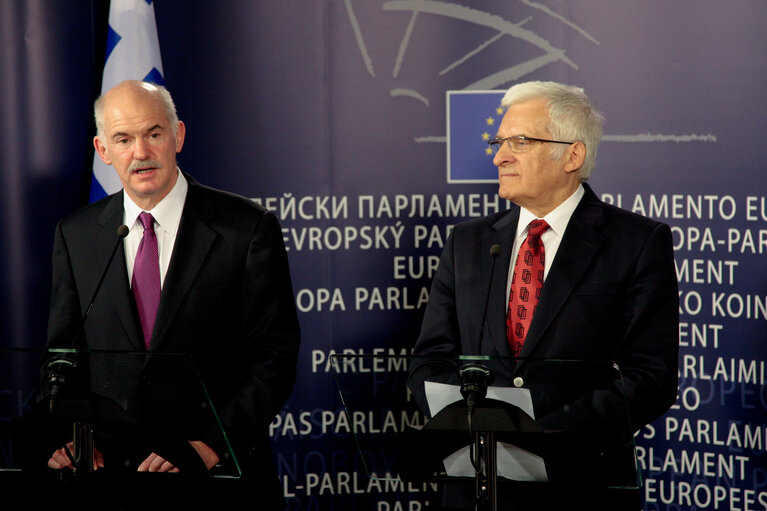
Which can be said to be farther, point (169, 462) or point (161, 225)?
point (161, 225)

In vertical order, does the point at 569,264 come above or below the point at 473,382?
above

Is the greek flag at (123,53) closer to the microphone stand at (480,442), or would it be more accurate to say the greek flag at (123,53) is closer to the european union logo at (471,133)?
the european union logo at (471,133)

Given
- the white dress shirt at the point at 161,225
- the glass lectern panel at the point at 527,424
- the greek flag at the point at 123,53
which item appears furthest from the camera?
the greek flag at the point at 123,53

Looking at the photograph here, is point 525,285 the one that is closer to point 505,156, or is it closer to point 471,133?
point 505,156

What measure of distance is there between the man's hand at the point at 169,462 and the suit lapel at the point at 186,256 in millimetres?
624

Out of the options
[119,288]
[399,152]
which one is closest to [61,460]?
[119,288]

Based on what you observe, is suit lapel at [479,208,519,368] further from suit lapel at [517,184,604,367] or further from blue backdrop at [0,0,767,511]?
blue backdrop at [0,0,767,511]

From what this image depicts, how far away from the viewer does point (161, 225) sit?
110 inches

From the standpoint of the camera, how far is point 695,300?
12.2 ft

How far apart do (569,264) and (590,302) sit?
0.13m

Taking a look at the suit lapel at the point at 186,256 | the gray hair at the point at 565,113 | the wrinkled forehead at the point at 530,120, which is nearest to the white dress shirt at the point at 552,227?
the gray hair at the point at 565,113

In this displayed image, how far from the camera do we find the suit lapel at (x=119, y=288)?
2.66m

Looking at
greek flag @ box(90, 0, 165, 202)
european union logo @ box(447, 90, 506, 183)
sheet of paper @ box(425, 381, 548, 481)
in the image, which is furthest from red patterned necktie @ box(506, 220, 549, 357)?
greek flag @ box(90, 0, 165, 202)

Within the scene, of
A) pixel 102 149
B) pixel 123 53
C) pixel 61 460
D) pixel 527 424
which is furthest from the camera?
pixel 123 53
